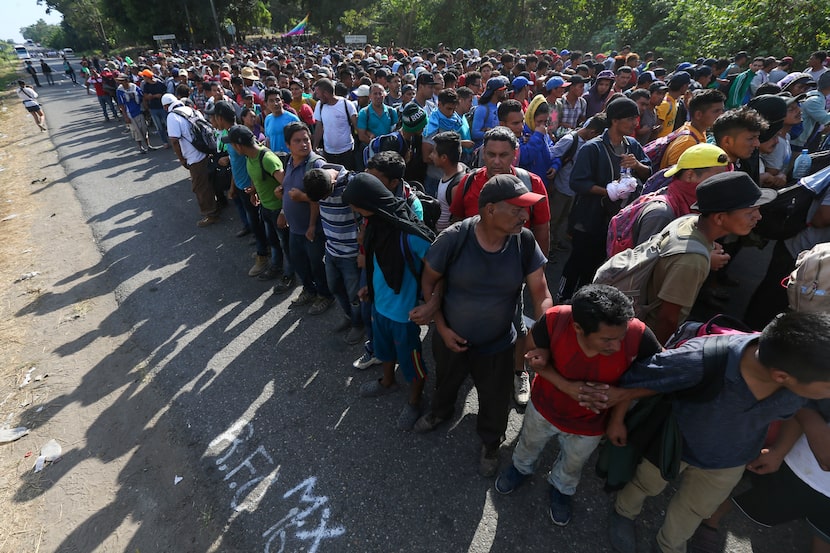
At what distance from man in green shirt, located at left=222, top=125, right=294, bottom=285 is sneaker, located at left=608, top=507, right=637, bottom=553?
3827mm

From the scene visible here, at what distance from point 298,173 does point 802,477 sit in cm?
424

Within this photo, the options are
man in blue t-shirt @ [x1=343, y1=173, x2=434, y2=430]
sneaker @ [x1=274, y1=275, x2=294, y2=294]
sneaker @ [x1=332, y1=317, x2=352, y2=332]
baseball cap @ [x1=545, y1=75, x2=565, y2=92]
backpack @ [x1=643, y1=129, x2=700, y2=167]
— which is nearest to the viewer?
man in blue t-shirt @ [x1=343, y1=173, x2=434, y2=430]

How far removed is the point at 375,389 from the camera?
352 centimetres

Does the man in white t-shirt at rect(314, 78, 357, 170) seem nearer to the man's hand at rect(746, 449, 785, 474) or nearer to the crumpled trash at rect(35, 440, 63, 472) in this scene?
the crumpled trash at rect(35, 440, 63, 472)

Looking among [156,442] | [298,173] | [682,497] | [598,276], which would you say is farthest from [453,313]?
[156,442]

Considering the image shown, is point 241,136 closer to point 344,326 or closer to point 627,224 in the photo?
point 344,326

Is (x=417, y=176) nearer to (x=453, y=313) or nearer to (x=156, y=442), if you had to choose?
(x=453, y=313)

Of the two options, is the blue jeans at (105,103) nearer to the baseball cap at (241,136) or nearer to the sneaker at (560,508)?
the baseball cap at (241,136)

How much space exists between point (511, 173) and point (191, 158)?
18.1 feet

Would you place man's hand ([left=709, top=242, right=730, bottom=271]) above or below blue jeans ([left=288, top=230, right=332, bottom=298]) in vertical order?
above

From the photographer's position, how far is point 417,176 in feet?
16.1

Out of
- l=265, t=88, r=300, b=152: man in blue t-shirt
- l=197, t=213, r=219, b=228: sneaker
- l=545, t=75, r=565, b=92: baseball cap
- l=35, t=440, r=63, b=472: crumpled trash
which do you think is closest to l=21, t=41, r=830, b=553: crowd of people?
l=265, t=88, r=300, b=152: man in blue t-shirt

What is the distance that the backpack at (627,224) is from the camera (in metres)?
2.82

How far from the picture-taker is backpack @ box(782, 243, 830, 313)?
201 centimetres
